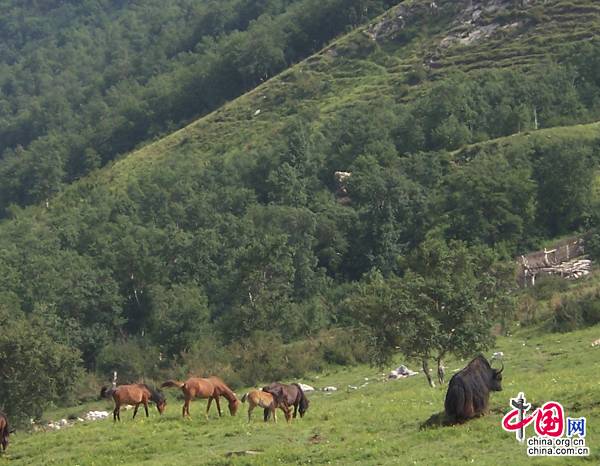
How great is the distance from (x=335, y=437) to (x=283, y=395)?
3.71m

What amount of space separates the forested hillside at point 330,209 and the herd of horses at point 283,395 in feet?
40.7

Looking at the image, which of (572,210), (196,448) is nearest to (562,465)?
(196,448)

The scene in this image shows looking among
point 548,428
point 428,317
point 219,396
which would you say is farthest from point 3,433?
point 428,317

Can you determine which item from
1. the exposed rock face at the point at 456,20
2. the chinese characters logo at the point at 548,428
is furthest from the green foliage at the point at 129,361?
the exposed rock face at the point at 456,20

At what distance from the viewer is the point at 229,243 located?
3789 inches

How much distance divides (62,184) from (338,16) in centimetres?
5009

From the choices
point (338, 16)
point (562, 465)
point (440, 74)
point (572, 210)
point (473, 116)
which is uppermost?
point (338, 16)

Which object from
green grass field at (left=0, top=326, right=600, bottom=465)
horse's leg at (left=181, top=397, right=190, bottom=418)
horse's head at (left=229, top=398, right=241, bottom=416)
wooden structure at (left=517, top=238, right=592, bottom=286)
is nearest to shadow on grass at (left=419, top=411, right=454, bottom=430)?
green grass field at (left=0, top=326, right=600, bottom=465)

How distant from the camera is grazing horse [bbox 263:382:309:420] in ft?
99.5

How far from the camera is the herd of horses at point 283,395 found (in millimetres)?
25219

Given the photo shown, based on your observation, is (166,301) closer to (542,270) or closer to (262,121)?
(542,270)

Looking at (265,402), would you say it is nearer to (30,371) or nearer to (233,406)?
(233,406)

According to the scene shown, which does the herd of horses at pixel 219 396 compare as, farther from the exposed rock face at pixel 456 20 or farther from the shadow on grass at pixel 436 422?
the exposed rock face at pixel 456 20

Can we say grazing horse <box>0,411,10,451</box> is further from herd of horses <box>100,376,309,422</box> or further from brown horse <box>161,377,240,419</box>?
brown horse <box>161,377,240,419</box>
